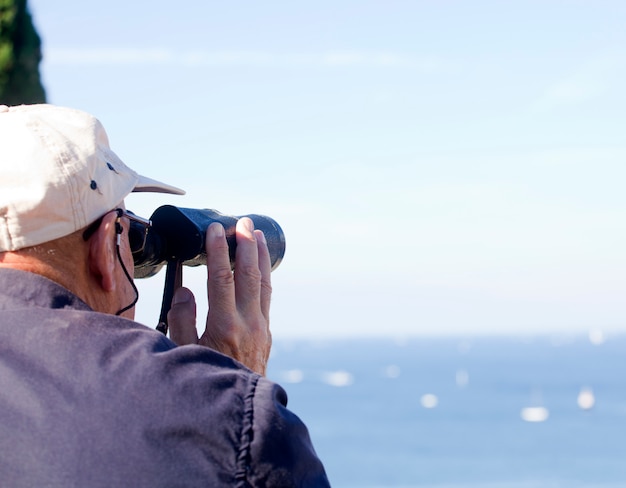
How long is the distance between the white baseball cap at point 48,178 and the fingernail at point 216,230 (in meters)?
0.39

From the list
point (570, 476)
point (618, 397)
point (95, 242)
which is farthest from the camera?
point (618, 397)

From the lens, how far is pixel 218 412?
43.9 inches

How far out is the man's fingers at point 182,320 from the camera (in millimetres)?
1734

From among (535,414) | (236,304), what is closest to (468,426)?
(535,414)

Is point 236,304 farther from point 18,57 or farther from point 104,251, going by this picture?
point 18,57

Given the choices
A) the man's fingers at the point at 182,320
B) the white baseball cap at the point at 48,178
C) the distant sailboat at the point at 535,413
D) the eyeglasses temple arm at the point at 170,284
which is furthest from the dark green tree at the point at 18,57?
the distant sailboat at the point at 535,413

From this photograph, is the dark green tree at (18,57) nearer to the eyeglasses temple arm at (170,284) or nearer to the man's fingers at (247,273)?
the eyeglasses temple arm at (170,284)

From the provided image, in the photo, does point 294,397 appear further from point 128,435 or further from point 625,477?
point 128,435

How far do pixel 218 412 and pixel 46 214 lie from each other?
0.37 meters

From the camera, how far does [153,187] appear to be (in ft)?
5.10

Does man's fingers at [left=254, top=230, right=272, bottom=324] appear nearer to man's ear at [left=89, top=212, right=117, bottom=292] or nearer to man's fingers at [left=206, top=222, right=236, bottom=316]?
man's fingers at [left=206, top=222, right=236, bottom=316]

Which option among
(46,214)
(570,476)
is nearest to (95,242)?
→ (46,214)

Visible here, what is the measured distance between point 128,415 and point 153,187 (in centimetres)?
55

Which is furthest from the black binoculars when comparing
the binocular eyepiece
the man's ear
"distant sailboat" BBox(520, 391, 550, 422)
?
"distant sailboat" BBox(520, 391, 550, 422)
